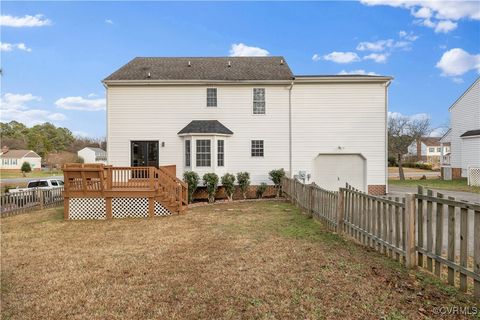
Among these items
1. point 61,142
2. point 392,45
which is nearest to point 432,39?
point 392,45

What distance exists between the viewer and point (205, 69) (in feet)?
57.0

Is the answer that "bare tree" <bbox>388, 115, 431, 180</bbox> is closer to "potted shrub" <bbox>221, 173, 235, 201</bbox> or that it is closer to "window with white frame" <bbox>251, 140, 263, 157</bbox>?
"window with white frame" <bbox>251, 140, 263, 157</bbox>

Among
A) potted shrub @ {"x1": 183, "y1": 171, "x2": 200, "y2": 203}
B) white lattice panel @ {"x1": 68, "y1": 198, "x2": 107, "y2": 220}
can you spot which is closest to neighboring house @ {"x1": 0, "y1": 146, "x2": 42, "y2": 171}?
potted shrub @ {"x1": 183, "y1": 171, "x2": 200, "y2": 203}

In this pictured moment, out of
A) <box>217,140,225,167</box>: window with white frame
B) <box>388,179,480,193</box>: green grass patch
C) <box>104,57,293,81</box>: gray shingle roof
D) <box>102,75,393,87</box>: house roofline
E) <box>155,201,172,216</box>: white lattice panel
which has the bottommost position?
<box>388,179,480,193</box>: green grass patch

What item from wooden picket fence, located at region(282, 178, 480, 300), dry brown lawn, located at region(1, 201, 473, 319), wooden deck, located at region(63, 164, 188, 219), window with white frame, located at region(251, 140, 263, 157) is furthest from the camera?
window with white frame, located at region(251, 140, 263, 157)

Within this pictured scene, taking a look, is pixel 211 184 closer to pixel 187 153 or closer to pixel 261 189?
pixel 187 153

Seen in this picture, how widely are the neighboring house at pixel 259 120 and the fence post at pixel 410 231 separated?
1142 cm

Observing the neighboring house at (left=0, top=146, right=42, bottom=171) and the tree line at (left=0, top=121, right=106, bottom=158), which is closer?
the neighboring house at (left=0, top=146, right=42, bottom=171)

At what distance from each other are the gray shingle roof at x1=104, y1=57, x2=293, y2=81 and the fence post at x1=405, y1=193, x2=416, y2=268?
12.5 m

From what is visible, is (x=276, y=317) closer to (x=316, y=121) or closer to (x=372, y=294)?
(x=372, y=294)

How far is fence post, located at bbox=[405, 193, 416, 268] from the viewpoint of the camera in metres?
4.72

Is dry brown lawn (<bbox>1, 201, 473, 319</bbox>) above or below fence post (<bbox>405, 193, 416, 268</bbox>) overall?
below

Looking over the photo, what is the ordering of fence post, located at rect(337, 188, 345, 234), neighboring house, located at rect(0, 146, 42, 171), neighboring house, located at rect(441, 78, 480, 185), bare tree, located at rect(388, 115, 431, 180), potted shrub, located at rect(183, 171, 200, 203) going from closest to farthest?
fence post, located at rect(337, 188, 345, 234)
potted shrub, located at rect(183, 171, 200, 203)
neighboring house, located at rect(441, 78, 480, 185)
bare tree, located at rect(388, 115, 431, 180)
neighboring house, located at rect(0, 146, 42, 171)

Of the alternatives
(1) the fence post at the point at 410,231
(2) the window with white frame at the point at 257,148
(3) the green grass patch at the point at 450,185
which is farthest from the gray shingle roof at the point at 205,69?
(1) the fence post at the point at 410,231
